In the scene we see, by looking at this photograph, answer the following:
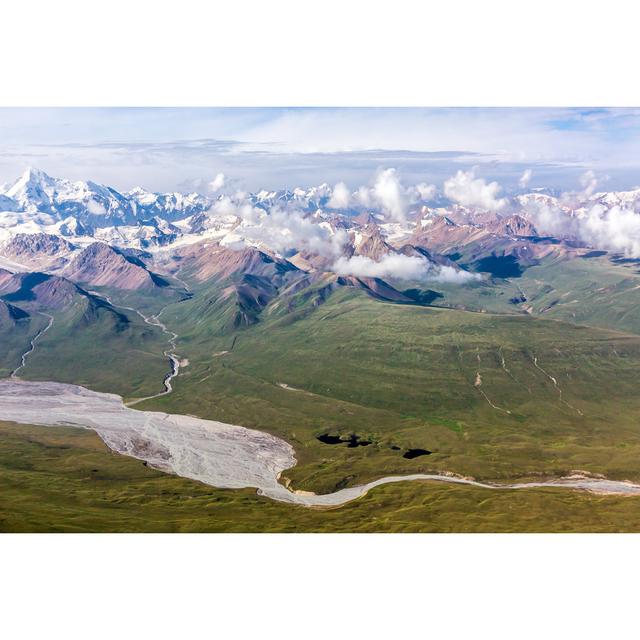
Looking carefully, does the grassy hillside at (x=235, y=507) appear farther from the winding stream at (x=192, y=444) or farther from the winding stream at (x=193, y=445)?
the winding stream at (x=193, y=445)

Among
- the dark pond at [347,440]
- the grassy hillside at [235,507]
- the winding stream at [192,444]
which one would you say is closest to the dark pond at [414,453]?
the dark pond at [347,440]

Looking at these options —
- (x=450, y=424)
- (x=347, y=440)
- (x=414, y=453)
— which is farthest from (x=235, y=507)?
(x=450, y=424)

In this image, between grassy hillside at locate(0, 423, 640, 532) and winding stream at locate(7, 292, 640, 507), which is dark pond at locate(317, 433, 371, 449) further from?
grassy hillside at locate(0, 423, 640, 532)

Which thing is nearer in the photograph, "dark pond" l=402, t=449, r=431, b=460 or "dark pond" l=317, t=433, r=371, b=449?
"dark pond" l=402, t=449, r=431, b=460

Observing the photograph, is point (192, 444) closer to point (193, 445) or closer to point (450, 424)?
point (193, 445)

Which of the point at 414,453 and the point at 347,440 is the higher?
the point at 414,453

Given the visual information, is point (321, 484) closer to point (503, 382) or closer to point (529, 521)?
point (529, 521)

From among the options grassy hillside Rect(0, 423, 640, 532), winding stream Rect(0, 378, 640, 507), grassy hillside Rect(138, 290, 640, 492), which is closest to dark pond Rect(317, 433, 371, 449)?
grassy hillside Rect(138, 290, 640, 492)
